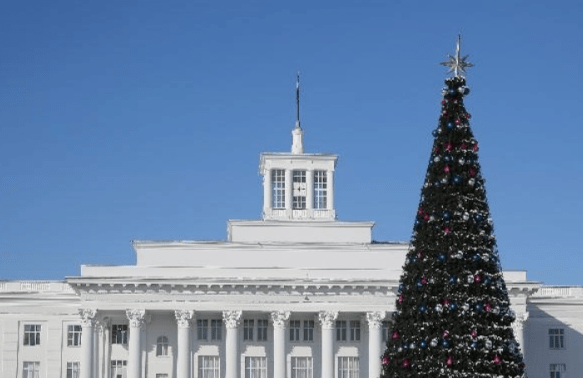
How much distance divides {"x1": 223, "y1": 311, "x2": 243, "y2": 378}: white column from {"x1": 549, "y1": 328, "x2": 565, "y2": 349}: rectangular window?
18.2m

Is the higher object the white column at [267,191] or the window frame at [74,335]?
the white column at [267,191]

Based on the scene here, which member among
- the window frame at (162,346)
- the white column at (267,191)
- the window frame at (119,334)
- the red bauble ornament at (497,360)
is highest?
the white column at (267,191)

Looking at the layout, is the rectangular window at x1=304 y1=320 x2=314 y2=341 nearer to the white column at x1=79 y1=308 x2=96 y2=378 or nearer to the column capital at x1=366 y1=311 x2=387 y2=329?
the column capital at x1=366 y1=311 x2=387 y2=329

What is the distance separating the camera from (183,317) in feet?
207

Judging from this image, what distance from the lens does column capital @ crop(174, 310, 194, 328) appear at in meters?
63.2

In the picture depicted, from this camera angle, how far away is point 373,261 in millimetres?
66438

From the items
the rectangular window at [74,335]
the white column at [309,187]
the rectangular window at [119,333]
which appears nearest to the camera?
the rectangular window at [119,333]

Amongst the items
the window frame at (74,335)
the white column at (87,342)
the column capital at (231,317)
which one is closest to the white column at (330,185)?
the column capital at (231,317)

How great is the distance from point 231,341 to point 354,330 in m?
7.12

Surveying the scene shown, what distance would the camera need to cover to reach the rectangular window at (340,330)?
6600cm

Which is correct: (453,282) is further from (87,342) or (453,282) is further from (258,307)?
(87,342)

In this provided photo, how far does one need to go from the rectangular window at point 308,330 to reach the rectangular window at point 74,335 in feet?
41.5

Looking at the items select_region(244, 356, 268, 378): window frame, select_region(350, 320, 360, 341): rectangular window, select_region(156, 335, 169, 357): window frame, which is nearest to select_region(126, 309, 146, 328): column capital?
select_region(156, 335, 169, 357): window frame

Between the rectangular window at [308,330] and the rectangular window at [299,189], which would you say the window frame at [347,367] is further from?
the rectangular window at [299,189]
